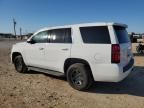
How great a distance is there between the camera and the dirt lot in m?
5.13

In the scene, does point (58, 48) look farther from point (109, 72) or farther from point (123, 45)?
point (123, 45)

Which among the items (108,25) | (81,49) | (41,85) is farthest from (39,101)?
(108,25)

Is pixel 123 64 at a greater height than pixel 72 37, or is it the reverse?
pixel 72 37

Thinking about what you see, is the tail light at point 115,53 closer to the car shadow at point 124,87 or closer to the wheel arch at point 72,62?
the wheel arch at point 72,62

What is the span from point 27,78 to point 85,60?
9.24ft

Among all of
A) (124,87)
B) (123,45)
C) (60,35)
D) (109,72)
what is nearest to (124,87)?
(124,87)

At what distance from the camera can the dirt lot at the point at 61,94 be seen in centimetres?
513

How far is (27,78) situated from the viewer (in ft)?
25.4

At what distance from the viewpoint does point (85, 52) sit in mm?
5969

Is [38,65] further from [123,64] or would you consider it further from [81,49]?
[123,64]

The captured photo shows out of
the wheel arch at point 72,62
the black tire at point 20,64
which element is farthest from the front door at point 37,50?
the wheel arch at point 72,62

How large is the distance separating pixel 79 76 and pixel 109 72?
3.48ft

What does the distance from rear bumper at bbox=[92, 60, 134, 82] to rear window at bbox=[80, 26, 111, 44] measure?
27.3 inches

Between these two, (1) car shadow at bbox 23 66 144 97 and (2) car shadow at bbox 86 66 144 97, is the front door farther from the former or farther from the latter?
(2) car shadow at bbox 86 66 144 97
